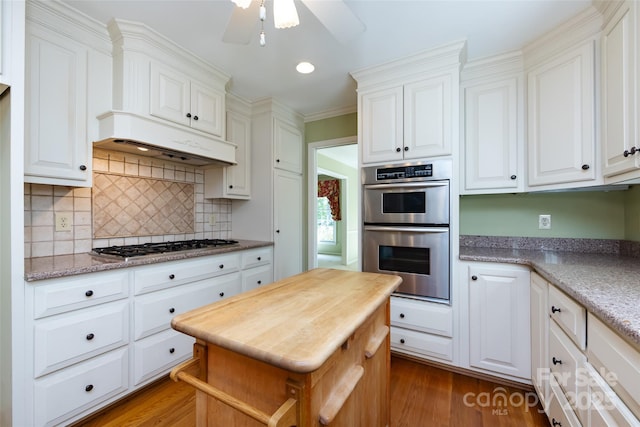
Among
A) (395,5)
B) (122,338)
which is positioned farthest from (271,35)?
(122,338)

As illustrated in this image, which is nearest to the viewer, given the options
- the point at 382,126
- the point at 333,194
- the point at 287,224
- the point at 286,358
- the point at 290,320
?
the point at 286,358

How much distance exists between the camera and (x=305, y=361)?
608 millimetres

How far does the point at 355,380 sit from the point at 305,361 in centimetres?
41

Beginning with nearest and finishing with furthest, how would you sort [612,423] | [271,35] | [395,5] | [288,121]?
1. [612,423]
2. [395,5]
3. [271,35]
4. [288,121]

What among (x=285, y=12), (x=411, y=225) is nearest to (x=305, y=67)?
(x=285, y=12)

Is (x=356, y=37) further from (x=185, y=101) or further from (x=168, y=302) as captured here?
(x=168, y=302)

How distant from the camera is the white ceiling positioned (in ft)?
5.30

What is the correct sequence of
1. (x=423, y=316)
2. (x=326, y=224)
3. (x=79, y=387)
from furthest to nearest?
(x=326, y=224), (x=423, y=316), (x=79, y=387)

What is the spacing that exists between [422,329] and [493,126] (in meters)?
1.67

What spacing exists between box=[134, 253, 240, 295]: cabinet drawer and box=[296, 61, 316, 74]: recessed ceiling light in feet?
5.62

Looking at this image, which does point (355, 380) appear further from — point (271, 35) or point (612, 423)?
point (271, 35)

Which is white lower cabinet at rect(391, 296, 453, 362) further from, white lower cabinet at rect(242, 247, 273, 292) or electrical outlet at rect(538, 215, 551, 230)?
white lower cabinet at rect(242, 247, 273, 292)

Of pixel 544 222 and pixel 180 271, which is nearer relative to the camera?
pixel 180 271

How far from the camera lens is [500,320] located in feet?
6.17
